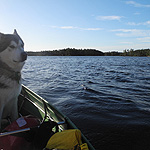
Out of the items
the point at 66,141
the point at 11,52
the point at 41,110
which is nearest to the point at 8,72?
the point at 11,52

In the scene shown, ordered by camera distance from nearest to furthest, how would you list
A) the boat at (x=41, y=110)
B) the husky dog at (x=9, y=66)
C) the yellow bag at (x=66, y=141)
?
1. the yellow bag at (x=66, y=141)
2. the boat at (x=41, y=110)
3. the husky dog at (x=9, y=66)

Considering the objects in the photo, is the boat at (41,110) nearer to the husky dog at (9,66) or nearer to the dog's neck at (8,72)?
the husky dog at (9,66)

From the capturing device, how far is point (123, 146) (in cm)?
475

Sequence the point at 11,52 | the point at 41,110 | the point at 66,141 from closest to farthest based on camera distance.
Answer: the point at 66,141 < the point at 11,52 < the point at 41,110

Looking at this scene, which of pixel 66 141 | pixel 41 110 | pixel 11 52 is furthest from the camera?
pixel 41 110

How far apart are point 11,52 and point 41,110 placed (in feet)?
6.83

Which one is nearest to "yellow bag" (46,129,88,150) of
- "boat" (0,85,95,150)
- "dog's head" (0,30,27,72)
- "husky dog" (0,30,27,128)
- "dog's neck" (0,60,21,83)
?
"boat" (0,85,95,150)

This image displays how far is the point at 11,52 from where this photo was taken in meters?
3.51

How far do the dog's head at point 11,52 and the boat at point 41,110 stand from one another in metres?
1.46

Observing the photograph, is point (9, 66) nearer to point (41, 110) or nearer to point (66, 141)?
point (41, 110)

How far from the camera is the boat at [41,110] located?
3249mm

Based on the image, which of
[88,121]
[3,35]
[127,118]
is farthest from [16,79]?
[127,118]

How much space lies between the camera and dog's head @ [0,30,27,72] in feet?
11.3

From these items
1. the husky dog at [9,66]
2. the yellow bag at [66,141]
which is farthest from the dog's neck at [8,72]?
the yellow bag at [66,141]
